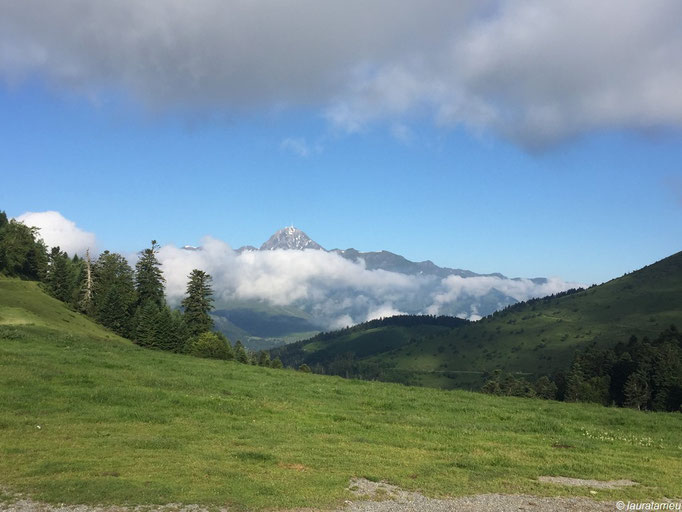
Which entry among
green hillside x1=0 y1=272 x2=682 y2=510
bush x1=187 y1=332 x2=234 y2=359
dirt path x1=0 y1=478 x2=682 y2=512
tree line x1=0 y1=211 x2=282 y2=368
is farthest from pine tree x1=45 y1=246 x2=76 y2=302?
dirt path x1=0 y1=478 x2=682 y2=512

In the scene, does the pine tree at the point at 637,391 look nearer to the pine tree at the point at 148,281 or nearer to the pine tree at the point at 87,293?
the pine tree at the point at 148,281

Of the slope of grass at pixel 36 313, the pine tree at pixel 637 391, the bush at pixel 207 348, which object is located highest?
the slope of grass at pixel 36 313

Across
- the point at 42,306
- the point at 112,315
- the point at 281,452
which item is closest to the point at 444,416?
the point at 281,452

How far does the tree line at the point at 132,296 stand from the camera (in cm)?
9444

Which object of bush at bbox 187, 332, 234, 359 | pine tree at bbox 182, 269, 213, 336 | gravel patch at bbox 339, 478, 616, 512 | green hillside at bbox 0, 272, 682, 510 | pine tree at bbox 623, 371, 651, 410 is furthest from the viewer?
pine tree at bbox 182, 269, 213, 336

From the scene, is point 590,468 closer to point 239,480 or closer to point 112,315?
point 239,480

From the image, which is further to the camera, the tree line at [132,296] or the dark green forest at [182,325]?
the tree line at [132,296]

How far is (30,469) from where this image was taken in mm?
16375

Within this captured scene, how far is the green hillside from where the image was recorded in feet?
52.5

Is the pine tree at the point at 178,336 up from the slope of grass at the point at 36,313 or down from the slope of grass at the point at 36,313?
down

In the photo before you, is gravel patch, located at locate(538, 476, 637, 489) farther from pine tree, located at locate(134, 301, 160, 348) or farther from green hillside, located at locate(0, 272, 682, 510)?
pine tree, located at locate(134, 301, 160, 348)

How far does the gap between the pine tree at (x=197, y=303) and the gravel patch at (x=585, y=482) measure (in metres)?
85.6

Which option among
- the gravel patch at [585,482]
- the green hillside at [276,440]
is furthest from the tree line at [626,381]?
the gravel patch at [585,482]

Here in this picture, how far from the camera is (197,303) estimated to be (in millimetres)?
99375
